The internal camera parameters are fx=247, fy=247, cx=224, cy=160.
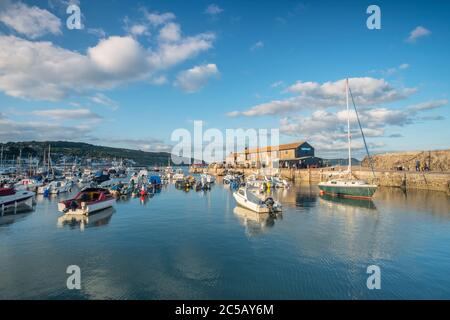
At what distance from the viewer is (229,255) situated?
15672 mm

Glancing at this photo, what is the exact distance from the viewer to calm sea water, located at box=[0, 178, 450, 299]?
11.4 m

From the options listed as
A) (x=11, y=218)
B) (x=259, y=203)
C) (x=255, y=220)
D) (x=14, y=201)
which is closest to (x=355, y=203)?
(x=259, y=203)

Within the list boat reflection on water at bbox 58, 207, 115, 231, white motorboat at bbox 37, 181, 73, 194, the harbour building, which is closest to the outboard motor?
boat reflection on water at bbox 58, 207, 115, 231

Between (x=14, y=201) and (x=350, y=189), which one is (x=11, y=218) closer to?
(x=14, y=201)

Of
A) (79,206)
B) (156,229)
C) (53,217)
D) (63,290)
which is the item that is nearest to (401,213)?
A: (156,229)

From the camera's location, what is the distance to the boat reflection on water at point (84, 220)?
78.4 feet

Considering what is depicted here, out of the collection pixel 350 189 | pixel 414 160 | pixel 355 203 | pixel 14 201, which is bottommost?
pixel 355 203

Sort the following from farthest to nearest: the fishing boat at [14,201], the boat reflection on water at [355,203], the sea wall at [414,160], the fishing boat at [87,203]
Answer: the sea wall at [414,160] < the boat reflection on water at [355,203] < the fishing boat at [14,201] < the fishing boat at [87,203]

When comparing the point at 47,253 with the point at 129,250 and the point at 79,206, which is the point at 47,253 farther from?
the point at 79,206

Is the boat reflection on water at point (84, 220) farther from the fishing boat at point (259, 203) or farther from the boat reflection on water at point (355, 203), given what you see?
the boat reflection on water at point (355, 203)

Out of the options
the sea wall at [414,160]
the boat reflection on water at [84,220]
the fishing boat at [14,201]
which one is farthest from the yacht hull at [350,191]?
the fishing boat at [14,201]

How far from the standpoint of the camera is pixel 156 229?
2230 centimetres

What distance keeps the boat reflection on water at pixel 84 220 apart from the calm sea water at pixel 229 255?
190 millimetres

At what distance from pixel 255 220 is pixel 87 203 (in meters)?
18.9
